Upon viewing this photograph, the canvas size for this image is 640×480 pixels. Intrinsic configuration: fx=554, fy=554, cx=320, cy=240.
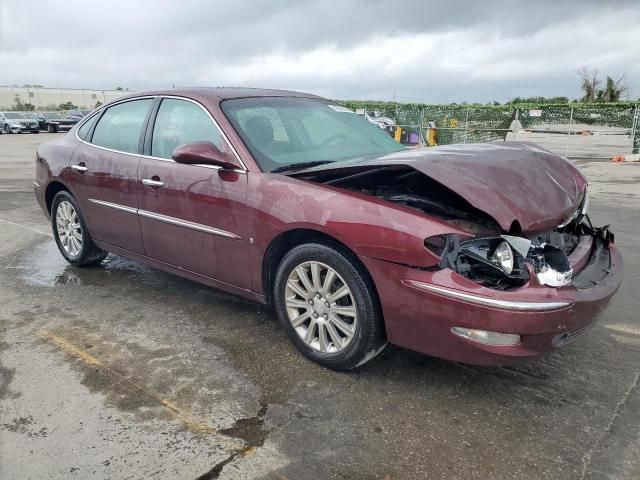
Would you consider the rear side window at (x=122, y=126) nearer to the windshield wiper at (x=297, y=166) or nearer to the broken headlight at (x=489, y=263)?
the windshield wiper at (x=297, y=166)

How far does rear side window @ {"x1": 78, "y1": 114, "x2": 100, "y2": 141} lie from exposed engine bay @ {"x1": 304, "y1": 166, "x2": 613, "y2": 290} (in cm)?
273

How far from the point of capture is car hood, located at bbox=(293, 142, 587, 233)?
2.82 meters

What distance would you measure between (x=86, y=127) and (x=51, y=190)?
0.78 m

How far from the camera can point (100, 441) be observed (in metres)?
2.57

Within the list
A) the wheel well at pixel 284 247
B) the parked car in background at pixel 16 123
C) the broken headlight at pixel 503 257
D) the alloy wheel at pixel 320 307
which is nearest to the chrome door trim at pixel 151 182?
the wheel well at pixel 284 247

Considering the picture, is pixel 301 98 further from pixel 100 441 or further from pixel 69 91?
pixel 69 91

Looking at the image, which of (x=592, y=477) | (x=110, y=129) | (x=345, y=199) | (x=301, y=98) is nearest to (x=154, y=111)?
(x=110, y=129)

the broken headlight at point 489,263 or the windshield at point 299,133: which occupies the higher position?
the windshield at point 299,133

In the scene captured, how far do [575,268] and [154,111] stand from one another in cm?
311

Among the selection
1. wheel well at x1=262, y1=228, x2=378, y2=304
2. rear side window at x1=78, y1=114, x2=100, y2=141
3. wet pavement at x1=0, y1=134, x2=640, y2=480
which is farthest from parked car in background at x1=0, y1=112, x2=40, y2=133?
wheel well at x1=262, y1=228, x2=378, y2=304

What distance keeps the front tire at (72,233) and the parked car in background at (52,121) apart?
3441 cm

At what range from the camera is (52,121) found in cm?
3631

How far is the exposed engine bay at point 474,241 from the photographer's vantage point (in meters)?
2.71

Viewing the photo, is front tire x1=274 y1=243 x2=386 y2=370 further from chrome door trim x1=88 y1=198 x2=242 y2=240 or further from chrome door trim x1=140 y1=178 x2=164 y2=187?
chrome door trim x1=140 y1=178 x2=164 y2=187
